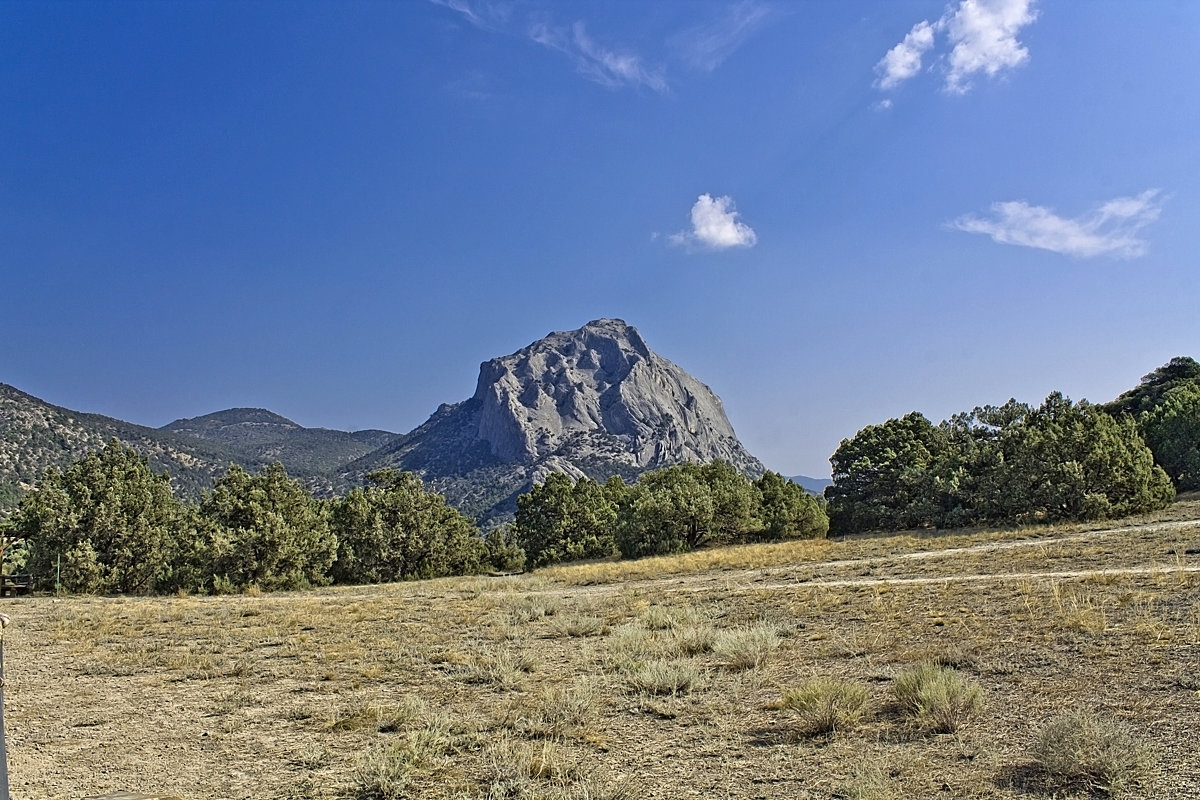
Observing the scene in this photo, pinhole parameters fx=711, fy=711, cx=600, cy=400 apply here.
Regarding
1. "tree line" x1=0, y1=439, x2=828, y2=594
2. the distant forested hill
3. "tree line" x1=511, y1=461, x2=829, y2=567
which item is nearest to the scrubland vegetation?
"tree line" x1=0, y1=439, x2=828, y2=594

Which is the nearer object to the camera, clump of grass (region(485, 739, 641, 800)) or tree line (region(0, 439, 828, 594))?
clump of grass (region(485, 739, 641, 800))

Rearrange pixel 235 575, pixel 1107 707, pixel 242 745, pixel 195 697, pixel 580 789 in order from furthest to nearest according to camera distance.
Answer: pixel 235 575 < pixel 195 697 < pixel 242 745 < pixel 1107 707 < pixel 580 789

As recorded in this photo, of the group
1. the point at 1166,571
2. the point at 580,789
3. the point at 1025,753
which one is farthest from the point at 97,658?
the point at 1166,571

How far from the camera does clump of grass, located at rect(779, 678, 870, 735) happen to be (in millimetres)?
7176

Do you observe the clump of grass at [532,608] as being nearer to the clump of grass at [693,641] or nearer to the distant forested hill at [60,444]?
the clump of grass at [693,641]

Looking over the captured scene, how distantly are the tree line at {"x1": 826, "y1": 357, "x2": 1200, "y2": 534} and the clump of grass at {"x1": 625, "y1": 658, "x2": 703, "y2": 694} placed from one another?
106 ft

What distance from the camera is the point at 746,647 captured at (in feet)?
36.0

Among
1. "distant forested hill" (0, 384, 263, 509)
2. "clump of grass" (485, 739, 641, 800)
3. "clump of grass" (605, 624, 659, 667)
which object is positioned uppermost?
"distant forested hill" (0, 384, 263, 509)

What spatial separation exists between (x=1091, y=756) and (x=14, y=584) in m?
35.0

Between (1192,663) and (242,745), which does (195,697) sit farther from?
(1192,663)

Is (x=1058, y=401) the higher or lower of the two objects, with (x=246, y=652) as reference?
higher

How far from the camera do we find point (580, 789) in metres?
5.73

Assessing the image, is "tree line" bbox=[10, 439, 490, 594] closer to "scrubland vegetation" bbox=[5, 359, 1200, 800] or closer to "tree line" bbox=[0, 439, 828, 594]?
"tree line" bbox=[0, 439, 828, 594]

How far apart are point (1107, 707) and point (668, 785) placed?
4.33 m
